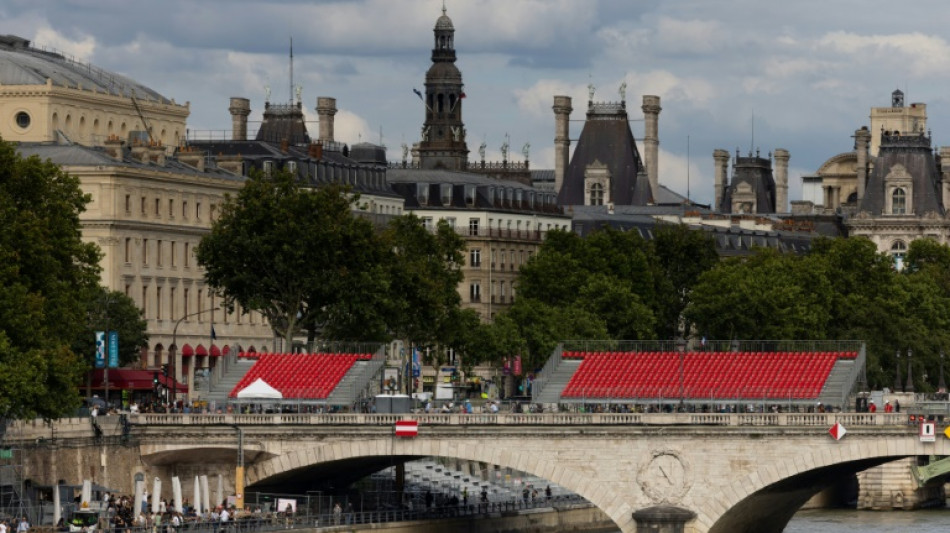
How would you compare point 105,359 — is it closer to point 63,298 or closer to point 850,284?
point 63,298

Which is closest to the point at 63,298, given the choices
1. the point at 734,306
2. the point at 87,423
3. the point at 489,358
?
the point at 87,423

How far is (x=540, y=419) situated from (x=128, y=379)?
118 feet

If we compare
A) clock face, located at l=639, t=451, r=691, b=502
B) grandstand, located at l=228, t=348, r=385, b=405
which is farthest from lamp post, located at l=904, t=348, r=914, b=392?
clock face, located at l=639, t=451, r=691, b=502

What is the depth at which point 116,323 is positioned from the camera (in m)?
144

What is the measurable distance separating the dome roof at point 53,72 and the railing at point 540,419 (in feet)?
168

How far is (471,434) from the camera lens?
376 feet

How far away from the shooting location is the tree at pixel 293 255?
456 feet

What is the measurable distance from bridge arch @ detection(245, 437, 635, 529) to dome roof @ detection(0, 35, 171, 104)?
54.1 meters

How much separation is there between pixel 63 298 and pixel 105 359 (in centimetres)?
1772

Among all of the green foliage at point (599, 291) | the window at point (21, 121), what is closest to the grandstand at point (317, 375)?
the green foliage at point (599, 291)

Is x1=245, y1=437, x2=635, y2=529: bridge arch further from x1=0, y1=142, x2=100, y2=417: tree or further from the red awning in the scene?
the red awning

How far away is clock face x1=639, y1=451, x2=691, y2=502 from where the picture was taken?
112062 mm

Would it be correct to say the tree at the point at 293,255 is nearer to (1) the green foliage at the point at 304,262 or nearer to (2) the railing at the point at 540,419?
(1) the green foliage at the point at 304,262

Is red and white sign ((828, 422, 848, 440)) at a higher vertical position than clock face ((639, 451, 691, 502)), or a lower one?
higher
